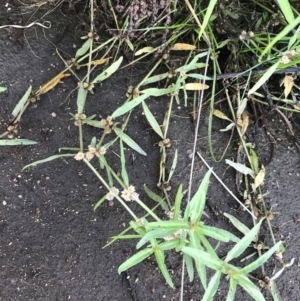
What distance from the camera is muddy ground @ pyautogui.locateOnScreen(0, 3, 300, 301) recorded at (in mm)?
1234

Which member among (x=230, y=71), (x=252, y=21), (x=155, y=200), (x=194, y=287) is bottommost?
(x=194, y=287)

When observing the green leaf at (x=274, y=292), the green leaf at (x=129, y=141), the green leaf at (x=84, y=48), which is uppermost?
the green leaf at (x=84, y=48)

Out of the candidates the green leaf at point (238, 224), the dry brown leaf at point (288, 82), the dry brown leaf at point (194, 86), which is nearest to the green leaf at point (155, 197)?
the green leaf at point (238, 224)

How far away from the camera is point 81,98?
1216 millimetres

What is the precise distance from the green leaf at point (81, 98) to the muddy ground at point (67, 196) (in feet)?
0.20

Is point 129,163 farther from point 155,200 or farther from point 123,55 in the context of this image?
point 123,55

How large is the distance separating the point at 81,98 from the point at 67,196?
0.77 ft

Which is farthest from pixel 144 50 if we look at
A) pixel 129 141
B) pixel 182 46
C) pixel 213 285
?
pixel 213 285

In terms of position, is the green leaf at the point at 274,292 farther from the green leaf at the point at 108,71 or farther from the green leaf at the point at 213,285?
the green leaf at the point at 108,71

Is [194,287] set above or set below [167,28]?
below

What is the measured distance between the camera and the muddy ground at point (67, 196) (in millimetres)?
1234

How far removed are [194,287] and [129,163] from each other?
34 cm

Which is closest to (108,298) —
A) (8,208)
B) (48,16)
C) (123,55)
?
(8,208)

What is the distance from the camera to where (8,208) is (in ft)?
4.05
